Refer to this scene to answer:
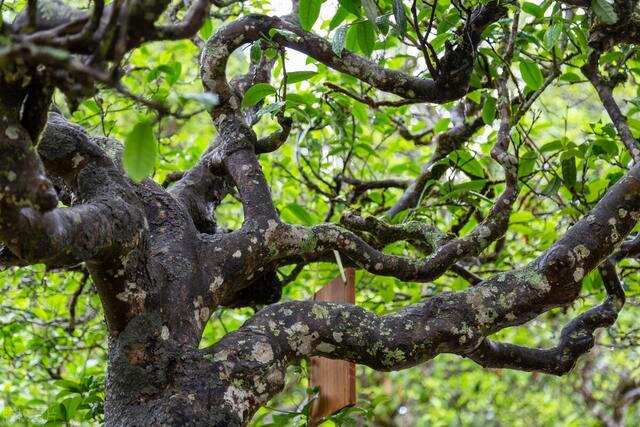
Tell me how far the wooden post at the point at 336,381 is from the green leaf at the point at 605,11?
865 millimetres

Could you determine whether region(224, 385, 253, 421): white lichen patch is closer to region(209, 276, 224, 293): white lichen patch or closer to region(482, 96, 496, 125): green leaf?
region(209, 276, 224, 293): white lichen patch

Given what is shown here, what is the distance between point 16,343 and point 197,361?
1858 millimetres

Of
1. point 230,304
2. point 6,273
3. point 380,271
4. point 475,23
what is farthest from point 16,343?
point 475,23

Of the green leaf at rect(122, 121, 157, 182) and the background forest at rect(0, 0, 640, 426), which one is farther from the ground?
the background forest at rect(0, 0, 640, 426)

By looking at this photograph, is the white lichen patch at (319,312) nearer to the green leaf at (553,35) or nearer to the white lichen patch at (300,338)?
the white lichen patch at (300,338)

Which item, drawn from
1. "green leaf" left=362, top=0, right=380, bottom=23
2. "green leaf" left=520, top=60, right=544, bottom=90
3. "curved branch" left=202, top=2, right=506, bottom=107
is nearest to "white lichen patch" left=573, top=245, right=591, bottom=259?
"curved branch" left=202, top=2, right=506, bottom=107

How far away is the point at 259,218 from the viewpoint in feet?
5.46

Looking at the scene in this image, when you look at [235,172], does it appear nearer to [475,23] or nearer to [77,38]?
[475,23]

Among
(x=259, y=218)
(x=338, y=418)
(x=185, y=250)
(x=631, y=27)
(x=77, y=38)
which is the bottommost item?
(x=338, y=418)

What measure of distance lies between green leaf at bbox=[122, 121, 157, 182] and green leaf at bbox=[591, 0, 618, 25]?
105 cm

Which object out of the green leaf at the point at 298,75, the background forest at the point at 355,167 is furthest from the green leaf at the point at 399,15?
the green leaf at the point at 298,75

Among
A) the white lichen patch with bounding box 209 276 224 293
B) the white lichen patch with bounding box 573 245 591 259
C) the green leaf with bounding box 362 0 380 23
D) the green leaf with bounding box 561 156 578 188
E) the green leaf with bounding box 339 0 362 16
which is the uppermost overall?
the green leaf with bounding box 339 0 362 16

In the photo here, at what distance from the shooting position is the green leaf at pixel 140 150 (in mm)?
826

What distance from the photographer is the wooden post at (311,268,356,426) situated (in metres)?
1.98
